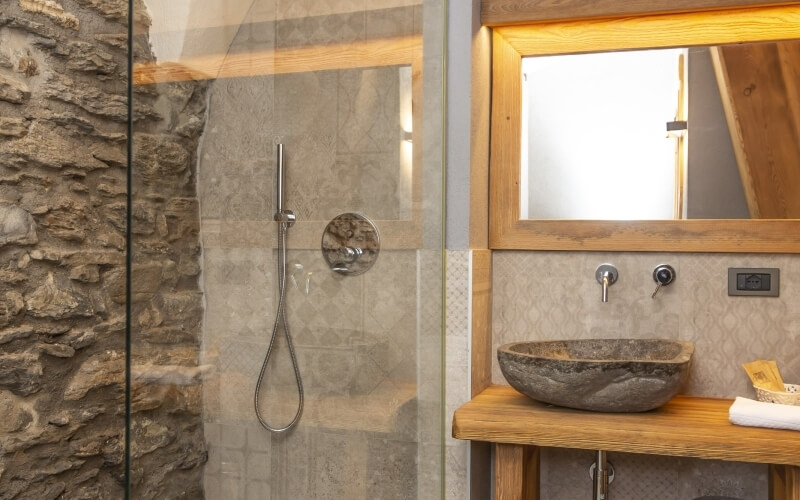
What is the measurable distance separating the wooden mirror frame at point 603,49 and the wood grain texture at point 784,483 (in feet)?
2.30

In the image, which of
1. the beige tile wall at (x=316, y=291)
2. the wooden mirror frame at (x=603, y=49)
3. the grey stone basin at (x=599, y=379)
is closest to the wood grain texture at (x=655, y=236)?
the wooden mirror frame at (x=603, y=49)

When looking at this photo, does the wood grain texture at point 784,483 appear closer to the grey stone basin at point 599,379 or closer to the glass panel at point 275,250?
the grey stone basin at point 599,379

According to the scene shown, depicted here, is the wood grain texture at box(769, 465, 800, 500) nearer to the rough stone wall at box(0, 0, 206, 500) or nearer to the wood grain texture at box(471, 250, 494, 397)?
the wood grain texture at box(471, 250, 494, 397)

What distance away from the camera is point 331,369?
1.82m

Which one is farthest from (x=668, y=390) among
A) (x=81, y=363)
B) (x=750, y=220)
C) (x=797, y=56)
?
(x=81, y=363)

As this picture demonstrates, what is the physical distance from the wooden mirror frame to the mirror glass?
3cm

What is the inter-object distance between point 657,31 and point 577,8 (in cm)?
29

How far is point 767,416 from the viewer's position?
2.15m

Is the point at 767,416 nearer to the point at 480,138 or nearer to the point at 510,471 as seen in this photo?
the point at 510,471

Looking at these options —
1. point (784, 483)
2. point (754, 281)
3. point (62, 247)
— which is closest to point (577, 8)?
point (754, 281)

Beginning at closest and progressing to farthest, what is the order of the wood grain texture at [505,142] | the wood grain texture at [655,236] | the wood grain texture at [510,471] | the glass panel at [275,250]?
the glass panel at [275,250], the wood grain texture at [510,471], the wood grain texture at [655,236], the wood grain texture at [505,142]

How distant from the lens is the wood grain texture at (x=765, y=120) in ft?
8.42

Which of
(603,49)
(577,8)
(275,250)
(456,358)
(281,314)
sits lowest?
(456,358)

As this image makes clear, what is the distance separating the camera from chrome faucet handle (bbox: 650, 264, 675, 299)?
2.62 meters
